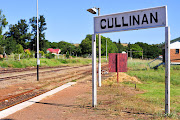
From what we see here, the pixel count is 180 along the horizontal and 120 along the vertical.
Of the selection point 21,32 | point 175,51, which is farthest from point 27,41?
point 175,51

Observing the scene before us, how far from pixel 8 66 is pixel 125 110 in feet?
94.1

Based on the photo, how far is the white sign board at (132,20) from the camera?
6199 millimetres

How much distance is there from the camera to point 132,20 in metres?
6.74

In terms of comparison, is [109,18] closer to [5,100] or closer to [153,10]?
[153,10]

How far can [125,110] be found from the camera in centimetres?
685

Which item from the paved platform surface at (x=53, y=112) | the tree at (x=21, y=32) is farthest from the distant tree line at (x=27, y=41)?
the paved platform surface at (x=53, y=112)

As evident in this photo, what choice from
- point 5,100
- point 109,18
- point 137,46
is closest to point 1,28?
point 5,100

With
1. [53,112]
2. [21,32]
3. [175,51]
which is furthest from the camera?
[21,32]

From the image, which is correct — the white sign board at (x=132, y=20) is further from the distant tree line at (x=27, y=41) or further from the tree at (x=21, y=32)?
the tree at (x=21, y=32)

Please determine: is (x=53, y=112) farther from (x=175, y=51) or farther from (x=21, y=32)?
(x=21, y=32)

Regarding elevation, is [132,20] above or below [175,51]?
above

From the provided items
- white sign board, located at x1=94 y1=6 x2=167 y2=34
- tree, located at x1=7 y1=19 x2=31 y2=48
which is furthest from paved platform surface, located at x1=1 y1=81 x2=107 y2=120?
tree, located at x1=7 y1=19 x2=31 y2=48

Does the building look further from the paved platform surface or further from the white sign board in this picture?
the white sign board

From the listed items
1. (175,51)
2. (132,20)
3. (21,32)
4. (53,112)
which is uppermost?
(21,32)
